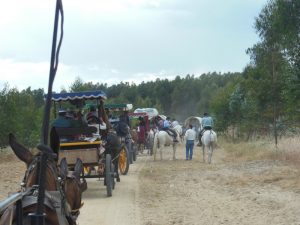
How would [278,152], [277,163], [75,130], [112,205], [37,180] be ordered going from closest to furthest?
[37,180] → [112,205] → [75,130] → [277,163] → [278,152]

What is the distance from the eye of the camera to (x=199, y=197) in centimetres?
1280

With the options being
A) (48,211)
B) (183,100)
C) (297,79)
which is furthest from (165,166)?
(183,100)

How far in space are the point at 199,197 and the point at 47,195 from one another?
9011 millimetres

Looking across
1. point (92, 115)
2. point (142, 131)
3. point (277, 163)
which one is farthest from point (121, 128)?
point (142, 131)

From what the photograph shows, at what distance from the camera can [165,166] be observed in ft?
69.9

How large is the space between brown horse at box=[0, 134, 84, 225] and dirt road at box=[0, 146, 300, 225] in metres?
5.26

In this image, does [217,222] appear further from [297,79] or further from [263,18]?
[263,18]

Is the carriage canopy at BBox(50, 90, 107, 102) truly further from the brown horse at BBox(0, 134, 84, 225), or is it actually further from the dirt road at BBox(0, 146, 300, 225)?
the brown horse at BBox(0, 134, 84, 225)

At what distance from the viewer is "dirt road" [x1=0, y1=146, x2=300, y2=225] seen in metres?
10.1

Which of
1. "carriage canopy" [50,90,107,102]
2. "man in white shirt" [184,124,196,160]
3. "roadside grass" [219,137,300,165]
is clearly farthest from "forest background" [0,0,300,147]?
"carriage canopy" [50,90,107,102]

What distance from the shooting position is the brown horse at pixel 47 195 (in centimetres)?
382

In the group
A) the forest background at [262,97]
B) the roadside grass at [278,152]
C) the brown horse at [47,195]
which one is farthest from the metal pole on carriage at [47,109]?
the forest background at [262,97]

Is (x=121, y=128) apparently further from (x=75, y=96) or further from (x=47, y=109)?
(x=47, y=109)

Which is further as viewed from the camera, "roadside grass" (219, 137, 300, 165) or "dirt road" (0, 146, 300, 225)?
"roadside grass" (219, 137, 300, 165)
